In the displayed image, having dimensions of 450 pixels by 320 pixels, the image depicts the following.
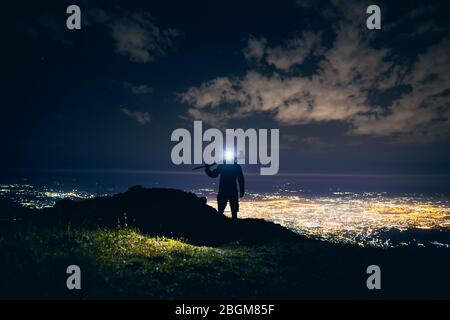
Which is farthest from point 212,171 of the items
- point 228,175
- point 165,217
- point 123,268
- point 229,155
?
point 123,268

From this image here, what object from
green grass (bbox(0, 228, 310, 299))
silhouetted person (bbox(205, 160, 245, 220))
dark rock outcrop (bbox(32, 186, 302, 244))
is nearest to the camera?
green grass (bbox(0, 228, 310, 299))

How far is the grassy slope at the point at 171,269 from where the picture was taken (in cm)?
675

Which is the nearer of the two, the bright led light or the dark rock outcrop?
the dark rock outcrop

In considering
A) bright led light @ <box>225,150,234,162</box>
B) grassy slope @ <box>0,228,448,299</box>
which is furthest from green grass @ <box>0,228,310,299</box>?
bright led light @ <box>225,150,234,162</box>

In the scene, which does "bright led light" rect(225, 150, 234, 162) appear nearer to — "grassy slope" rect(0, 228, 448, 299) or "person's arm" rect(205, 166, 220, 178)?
"person's arm" rect(205, 166, 220, 178)

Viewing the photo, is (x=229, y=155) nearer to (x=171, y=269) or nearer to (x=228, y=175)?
(x=228, y=175)

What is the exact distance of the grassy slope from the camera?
675cm

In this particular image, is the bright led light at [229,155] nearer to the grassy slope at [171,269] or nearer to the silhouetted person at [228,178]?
the silhouetted person at [228,178]

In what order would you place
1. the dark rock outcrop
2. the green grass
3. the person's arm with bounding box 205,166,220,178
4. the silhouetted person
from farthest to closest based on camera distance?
1. the silhouetted person
2. the person's arm with bounding box 205,166,220,178
3. the dark rock outcrop
4. the green grass

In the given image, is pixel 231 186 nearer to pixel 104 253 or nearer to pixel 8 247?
pixel 104 253

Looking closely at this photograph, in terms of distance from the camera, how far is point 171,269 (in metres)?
8.00
